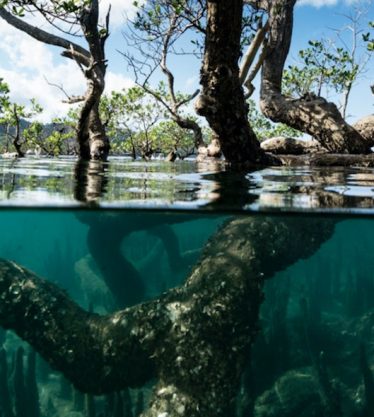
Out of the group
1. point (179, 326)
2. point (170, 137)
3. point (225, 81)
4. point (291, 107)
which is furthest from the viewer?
point (170, 137)

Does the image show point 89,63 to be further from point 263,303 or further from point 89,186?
point 263,303

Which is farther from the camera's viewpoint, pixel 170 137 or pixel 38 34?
pixel 170 137

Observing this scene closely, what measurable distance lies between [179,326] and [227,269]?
1085 mm

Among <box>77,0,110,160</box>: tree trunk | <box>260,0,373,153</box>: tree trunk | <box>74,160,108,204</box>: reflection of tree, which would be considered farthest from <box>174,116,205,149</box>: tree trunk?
<box>74,160,108,204</box>: reflection of tree

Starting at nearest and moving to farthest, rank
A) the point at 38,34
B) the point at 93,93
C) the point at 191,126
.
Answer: the point at 93,93, the point at 38,34, the point at 191,126

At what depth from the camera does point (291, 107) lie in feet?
49.1

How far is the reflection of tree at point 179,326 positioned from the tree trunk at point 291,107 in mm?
7371

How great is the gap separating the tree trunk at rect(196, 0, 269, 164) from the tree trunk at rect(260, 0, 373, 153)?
12.6ft

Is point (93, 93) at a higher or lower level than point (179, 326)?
higher

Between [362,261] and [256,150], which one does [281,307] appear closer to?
[362,261]

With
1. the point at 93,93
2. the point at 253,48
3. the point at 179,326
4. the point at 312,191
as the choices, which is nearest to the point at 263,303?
the point at 179,326

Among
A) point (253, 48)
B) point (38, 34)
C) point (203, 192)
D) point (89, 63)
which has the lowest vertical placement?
point (203, 192)

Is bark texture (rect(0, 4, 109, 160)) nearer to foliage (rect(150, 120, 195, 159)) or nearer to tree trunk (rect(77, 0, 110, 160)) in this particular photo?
tree trunk (rect(77, 0, 110, 160))

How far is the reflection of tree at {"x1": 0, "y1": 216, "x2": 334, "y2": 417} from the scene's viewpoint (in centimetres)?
656
